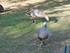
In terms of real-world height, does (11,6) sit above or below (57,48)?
below

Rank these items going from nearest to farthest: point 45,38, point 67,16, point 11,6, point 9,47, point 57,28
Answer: point 45,38 < point 9,47 < point 57,28 < point 67,16 < point 11,6

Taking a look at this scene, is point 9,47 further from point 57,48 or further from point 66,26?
point 66,26

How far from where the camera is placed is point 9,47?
7938 mm

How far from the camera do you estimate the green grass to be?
304 inches

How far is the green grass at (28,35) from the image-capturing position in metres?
7.72

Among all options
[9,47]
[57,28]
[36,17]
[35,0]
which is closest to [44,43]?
[9,47]

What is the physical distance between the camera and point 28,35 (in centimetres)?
895

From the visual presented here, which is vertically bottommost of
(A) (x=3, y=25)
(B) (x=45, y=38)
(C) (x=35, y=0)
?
(C) (x=35, y=0)

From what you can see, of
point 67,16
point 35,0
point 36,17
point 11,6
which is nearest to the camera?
point 36,17

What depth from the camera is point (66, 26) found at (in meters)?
9.65

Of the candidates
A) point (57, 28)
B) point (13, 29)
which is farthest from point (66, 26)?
point (13, 29)

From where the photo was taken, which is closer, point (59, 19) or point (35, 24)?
point (35, 24)

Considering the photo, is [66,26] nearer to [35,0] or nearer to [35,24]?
[35,24]

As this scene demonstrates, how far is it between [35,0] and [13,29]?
27.1 ft
